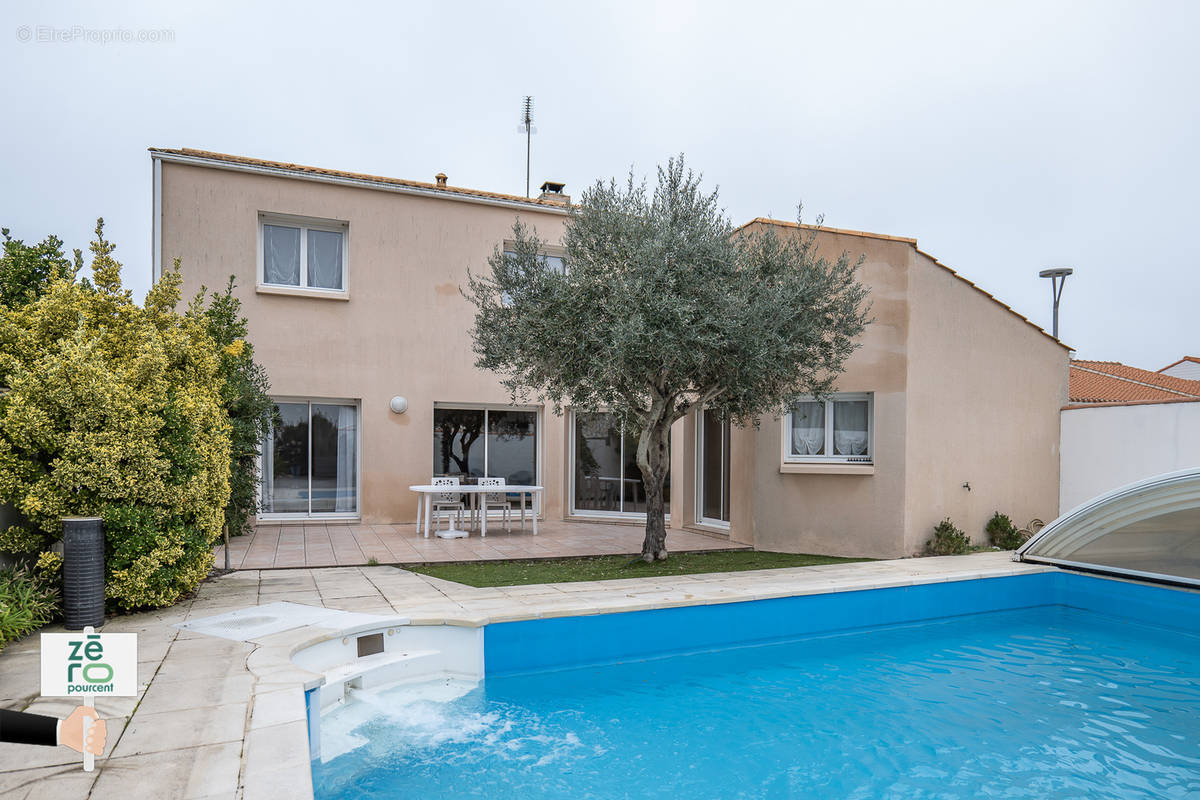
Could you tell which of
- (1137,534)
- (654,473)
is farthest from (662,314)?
(1137,534)

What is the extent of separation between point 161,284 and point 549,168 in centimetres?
1628

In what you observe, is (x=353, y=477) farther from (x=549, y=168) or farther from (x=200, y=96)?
(x=549, y=168)

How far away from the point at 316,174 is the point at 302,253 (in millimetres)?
1473

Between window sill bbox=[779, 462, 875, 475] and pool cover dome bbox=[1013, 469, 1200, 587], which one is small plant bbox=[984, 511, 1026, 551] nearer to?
pool cover dome bbox=[1013, 469, 1200, 587]

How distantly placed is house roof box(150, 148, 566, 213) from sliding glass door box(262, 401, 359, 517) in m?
4.20

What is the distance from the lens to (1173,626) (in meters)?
8.23

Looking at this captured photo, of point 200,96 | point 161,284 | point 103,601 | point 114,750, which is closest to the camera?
point 114,750

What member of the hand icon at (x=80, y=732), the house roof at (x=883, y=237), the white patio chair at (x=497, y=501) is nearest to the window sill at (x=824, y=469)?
the house roof at (x=883, y=237)

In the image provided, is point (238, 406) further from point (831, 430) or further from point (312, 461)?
point (831, 430)

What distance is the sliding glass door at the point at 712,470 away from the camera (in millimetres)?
12688

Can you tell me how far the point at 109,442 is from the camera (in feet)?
19.6

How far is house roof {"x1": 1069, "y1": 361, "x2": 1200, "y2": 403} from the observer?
14484 mm

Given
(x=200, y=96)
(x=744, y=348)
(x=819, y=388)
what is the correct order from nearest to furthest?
1. (x=744, y=348)
2. (x=819, y=388)
3. (x=200, y=96)

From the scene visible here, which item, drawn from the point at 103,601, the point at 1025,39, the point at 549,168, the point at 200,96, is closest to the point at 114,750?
the point at 103,601
